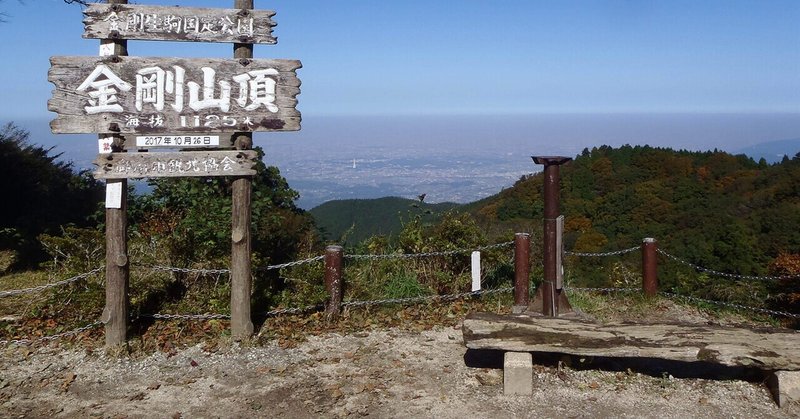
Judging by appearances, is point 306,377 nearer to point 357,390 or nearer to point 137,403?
point 357,390

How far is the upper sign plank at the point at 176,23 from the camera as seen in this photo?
5980 millimetres

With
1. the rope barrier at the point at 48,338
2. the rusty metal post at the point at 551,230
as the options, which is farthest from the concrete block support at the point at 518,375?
the rope barrier at the point at 48,338

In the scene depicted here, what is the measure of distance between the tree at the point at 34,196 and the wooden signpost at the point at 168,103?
5.17 meters

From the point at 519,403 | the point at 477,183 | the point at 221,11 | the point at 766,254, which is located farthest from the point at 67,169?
the point at 477,183

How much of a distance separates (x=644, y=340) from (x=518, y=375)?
3.43 ft

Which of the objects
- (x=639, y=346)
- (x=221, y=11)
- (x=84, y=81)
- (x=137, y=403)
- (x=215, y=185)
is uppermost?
(x=221, y=11)

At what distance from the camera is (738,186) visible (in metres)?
20.1

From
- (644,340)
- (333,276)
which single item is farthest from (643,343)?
(333,276)

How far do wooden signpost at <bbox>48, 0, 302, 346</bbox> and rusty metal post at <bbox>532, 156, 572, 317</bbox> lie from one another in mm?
2491

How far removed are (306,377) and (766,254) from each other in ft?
40.5

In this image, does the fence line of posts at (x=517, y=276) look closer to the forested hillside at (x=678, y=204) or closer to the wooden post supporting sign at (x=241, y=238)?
the wooden post supporting sign at (x=241, y=238)

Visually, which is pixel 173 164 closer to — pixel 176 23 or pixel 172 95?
pixel 172 95

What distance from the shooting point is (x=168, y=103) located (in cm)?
618

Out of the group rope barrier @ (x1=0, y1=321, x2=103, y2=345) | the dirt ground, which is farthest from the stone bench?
rope barrier @ (x1=0, y1=321, x2=103, y2=345)
